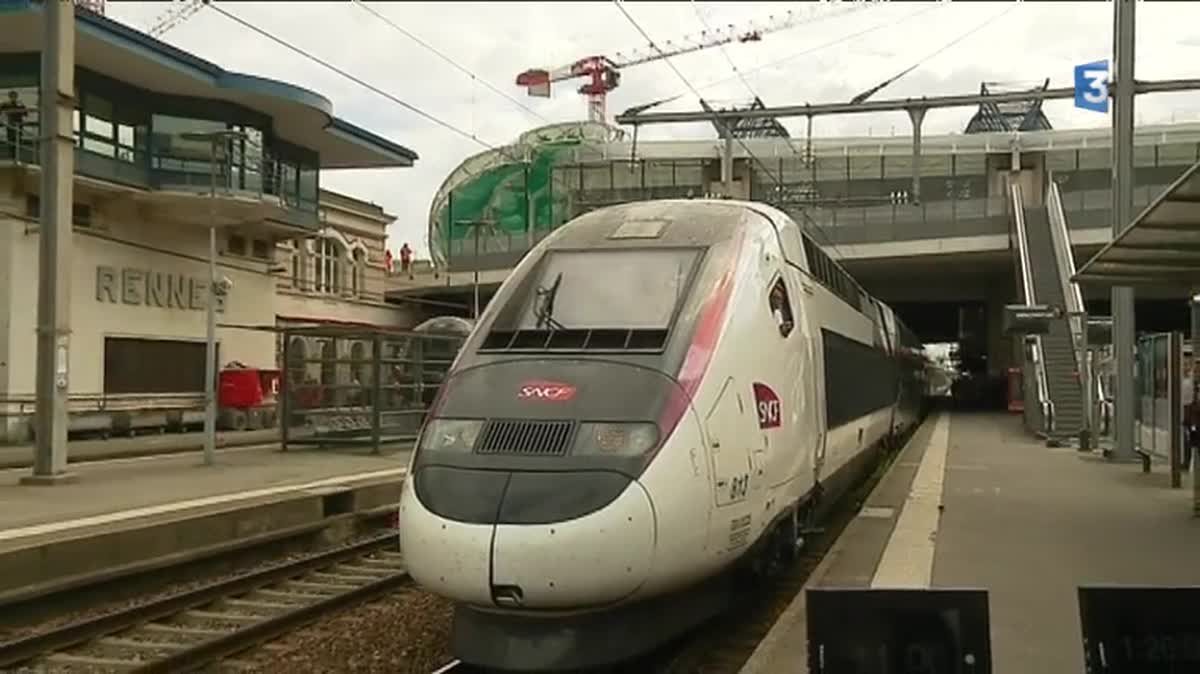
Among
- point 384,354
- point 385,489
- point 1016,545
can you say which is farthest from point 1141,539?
point 384,354

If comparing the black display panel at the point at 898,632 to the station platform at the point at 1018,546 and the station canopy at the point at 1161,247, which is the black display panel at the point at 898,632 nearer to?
the station platform at the point at 1018,546

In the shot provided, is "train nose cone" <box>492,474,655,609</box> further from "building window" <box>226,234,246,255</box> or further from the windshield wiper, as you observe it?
"building window" <box>226,234,246,255</box>

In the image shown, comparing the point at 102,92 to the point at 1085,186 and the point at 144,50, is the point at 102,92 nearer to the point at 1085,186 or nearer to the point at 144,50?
the point at 144,50

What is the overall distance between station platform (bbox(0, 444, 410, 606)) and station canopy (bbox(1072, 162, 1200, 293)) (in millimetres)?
8752

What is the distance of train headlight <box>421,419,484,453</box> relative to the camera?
21.4 feet

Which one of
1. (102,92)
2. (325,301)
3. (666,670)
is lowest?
(666,670)

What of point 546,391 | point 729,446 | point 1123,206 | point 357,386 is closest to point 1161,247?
point 729,446

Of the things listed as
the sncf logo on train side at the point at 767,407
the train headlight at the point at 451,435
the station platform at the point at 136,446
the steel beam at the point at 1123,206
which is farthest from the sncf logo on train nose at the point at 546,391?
the steel beam at the point at 1123,206

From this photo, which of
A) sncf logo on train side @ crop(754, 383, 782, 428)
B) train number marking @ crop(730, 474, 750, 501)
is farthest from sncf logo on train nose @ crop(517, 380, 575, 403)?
sncf logo on train side @ crop(754, 383, 782, 428)

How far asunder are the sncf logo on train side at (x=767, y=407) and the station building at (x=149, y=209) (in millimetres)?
16521

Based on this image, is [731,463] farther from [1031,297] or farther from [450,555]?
[1031,297]

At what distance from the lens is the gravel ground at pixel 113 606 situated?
9.27 metres

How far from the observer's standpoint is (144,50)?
2514 cm

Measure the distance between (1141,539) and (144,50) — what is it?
70.3ft
